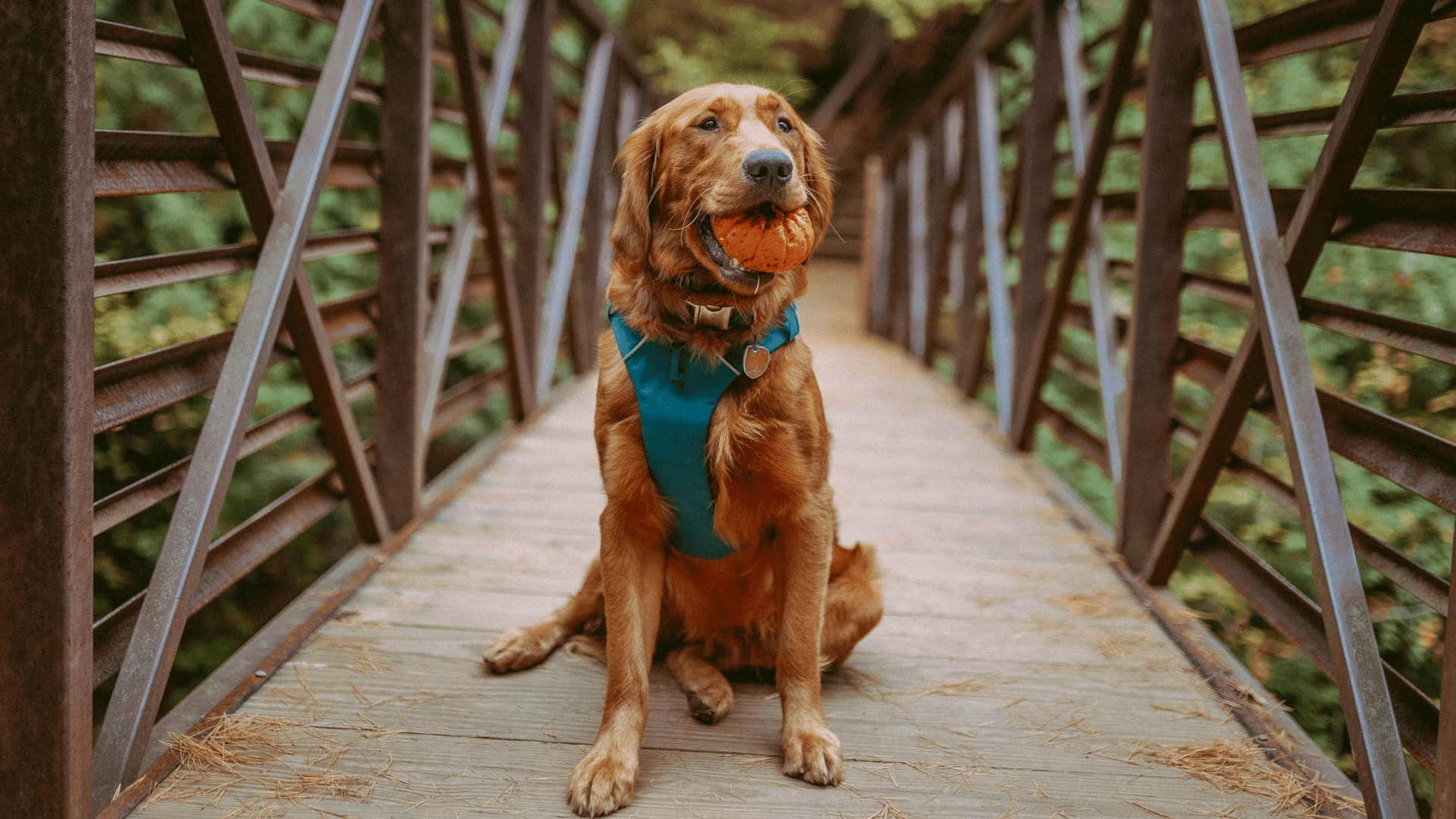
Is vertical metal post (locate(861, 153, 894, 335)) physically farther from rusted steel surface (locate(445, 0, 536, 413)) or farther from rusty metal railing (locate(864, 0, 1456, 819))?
rusted steel surface (locate(445, 0, 536, 413))

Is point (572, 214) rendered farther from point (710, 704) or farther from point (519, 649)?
point (710, 704)

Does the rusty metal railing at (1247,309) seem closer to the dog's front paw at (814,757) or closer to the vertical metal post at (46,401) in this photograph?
the dog's front paw at (814,757)

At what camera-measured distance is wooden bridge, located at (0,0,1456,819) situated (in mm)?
1420

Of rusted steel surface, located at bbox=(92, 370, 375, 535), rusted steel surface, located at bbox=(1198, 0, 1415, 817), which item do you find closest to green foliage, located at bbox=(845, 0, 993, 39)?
rusted steel surface, located at bbox=(1198, 0, 1415, 817)

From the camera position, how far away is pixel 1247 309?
98.0 inches

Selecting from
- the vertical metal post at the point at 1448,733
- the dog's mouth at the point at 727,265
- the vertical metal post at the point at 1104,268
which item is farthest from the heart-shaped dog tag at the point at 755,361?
the vertical metal post at the point at 1104,268

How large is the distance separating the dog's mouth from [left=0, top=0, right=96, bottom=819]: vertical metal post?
977 mm

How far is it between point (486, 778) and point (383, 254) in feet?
5.64

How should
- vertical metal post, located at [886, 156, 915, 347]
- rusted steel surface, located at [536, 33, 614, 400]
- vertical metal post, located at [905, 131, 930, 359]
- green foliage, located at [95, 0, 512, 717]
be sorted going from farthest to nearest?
vertical metal post, located at [886, 156, 915, 347]
vertical metal post, located at [905, 131, 930, 359]
rusted steel surface, located at [536, 33, 614, 400]
green foliage, located at [95, 0, 512, 717]

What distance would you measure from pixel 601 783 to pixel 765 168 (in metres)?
1.11

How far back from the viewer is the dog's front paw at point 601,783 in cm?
166

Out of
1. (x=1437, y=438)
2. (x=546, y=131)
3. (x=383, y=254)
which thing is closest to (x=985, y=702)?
(x=1437, y=438)

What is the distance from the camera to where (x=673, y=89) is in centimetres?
1176

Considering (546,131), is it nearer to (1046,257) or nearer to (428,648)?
(1046,257)
